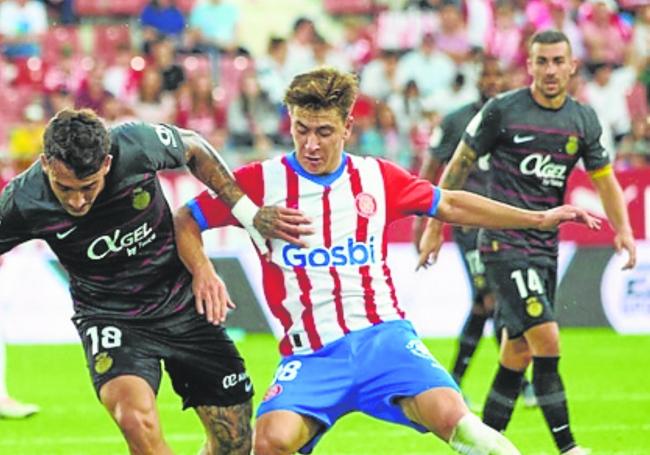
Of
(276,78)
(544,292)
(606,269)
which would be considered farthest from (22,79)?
(544,292)

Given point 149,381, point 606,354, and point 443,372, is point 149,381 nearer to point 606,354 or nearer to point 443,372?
point 443,372

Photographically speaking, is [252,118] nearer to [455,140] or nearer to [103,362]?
[455,140]

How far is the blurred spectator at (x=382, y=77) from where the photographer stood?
1755 cm

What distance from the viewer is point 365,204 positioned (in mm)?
6156

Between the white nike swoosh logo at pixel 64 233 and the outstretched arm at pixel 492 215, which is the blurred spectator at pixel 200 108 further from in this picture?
the outstretched arm at pixel 492 215

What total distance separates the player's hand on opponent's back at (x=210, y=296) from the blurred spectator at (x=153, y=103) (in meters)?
10.4

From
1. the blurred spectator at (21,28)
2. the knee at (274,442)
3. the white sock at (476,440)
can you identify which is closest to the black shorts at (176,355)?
the knee at (274,442)

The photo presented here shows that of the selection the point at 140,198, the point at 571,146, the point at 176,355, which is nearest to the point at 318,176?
the point at 140,198

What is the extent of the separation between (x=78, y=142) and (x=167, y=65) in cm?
1169

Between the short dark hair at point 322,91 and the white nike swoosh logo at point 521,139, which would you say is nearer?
the short dark hair at point 322,91

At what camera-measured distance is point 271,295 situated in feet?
20.3

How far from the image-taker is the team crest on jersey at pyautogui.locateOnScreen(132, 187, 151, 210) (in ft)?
20.6

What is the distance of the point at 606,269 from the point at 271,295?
8.03 metres

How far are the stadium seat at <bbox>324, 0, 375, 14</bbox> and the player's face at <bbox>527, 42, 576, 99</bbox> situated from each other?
1219cm
